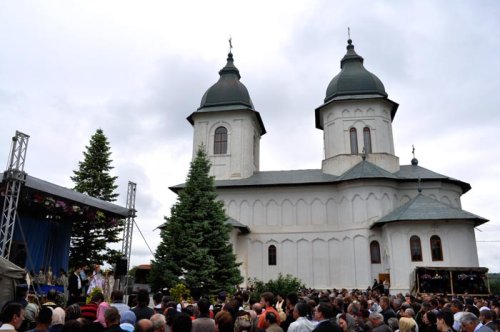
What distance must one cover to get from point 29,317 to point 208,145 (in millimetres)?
28683

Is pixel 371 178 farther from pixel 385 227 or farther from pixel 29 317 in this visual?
pixel 29 317

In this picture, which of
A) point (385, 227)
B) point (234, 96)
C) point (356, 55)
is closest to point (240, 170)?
point (234, 96)

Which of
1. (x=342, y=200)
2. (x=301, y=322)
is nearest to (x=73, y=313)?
(x=301, y=322)

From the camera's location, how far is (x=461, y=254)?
81.9 ft

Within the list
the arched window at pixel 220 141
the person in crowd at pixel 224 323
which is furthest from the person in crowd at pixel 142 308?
the arched window at pixel 220 141

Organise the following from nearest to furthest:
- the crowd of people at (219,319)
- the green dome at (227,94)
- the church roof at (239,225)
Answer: the crowd of people at (219,319) → the church roof at (239,225) → the green dome at (227,94)

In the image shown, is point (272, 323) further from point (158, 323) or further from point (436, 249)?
point (436, 249)

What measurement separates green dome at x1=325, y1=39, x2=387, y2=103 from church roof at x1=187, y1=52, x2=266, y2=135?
7.40m

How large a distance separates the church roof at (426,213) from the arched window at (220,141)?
1481 cm

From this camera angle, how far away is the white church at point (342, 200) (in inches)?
1005

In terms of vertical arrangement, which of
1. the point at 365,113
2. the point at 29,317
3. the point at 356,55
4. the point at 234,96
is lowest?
the point at 29,317

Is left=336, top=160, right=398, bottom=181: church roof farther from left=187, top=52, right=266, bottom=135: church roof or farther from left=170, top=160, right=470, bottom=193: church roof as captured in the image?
left=187, top=52, right=266, bottom=135: church roof

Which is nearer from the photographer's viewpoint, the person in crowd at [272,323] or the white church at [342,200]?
the person in crowd at [272,323]

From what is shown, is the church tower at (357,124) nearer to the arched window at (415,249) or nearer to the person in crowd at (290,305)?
the arched window at (415,249)
